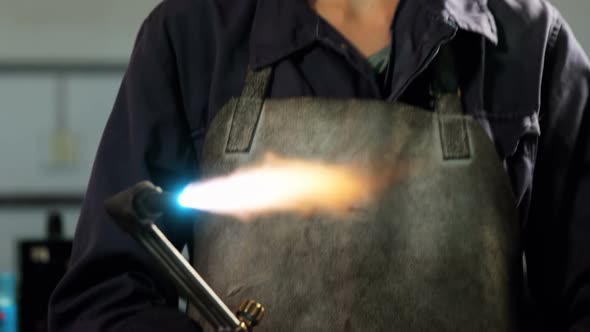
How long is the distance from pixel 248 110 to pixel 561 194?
330mm

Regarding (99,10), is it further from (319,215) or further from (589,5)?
(319,215)

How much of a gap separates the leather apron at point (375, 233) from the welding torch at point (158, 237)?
10.9 inches

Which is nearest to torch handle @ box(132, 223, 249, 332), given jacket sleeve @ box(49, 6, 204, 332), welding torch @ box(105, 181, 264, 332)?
welding torch @ box(105, 181, 264, 332)

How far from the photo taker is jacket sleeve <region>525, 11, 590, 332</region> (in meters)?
1.09

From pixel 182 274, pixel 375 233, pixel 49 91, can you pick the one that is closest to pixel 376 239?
pixel 375 233

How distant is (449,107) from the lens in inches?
41.9

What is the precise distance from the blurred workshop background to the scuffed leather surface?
192 cm

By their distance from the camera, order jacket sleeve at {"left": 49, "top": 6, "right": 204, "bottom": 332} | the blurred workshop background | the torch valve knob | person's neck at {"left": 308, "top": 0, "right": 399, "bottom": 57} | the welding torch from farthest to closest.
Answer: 1. the blurred workshop background
2. person's neck at {"left": 308, "top": 0, "right": 399, "bottom": 57}
3. jacket sleeve at {"left": 49, "top": 6, "right": 204, "bottom": 332}
4. the torch valve knob
5. the welding torch

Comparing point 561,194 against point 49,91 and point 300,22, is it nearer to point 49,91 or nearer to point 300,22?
point 300,22

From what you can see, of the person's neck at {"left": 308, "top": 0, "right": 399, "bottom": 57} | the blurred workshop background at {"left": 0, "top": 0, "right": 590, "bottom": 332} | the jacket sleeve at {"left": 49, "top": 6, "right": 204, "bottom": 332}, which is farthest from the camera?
the blurred workshop background at {"left": 0, "top": 0, "right": 590, "bottom": 332}

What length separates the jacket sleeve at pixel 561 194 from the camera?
109 cm

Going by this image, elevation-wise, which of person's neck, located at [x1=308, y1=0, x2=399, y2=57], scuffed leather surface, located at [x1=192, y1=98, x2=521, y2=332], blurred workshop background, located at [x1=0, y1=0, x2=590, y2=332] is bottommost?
blurred workshop background, located at [x1=0, y1=0, x2=590, y2=332]

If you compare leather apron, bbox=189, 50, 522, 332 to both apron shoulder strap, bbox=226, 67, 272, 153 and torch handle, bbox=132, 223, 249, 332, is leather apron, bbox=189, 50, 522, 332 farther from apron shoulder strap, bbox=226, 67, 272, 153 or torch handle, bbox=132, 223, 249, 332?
torch handle, bbox=132, 223, 249, 332

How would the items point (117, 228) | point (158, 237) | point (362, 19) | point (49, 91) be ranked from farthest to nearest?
point (49, 91)
point (362, 19)
point (117, 228)
point (158, 237)
